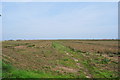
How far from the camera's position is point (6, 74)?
34.2ft

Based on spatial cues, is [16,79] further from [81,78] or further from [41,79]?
[81,78]

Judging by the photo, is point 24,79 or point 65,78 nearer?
point 24,79

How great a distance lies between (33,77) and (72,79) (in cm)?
292

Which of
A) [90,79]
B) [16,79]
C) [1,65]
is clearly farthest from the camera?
[1,65]

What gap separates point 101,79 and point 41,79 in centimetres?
458

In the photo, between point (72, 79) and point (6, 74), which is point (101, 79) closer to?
point (72, 79)

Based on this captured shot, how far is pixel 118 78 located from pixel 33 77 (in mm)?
6722

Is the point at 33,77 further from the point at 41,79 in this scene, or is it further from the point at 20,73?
the point at 20,73

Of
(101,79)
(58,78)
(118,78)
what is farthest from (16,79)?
(118,78)

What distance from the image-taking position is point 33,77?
32.4 ft

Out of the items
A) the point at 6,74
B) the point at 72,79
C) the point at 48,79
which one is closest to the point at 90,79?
the point at 72,79

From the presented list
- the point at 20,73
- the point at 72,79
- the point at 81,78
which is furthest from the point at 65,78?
the point at 20,73

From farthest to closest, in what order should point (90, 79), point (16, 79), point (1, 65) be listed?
1. point (1, 65)
2. point (90, 79)
3. point (16, 79)

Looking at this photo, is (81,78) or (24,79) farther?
(81,78)
